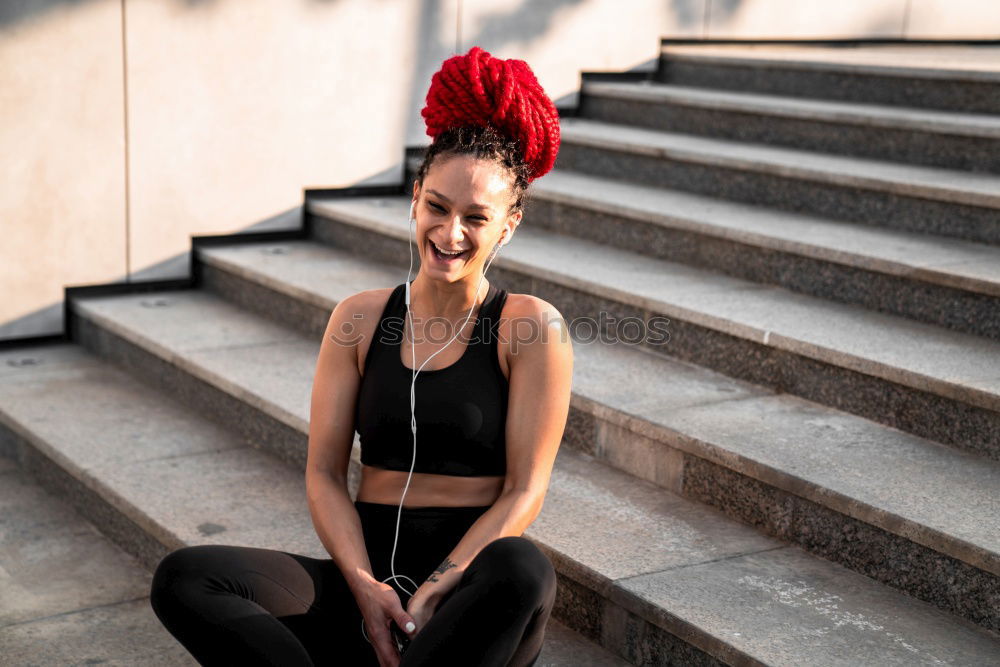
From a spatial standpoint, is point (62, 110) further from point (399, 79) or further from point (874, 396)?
point (874, 396)

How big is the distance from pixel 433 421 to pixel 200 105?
3133 mm

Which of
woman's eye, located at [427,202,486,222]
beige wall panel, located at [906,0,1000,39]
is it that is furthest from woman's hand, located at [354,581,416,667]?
beige wall panel, located at [906,0,1000,39]

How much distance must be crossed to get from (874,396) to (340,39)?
123 inches

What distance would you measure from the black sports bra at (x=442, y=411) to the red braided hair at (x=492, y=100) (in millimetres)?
390

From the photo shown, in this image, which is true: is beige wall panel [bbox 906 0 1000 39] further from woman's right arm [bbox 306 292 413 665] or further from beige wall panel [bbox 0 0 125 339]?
woman's right arm [bbox 306 292 413 665]

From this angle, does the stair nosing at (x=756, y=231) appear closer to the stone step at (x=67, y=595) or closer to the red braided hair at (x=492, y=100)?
the red braided hair at (x=492, y=100)

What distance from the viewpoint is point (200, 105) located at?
500 cm

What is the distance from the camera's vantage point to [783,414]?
10.4 ft

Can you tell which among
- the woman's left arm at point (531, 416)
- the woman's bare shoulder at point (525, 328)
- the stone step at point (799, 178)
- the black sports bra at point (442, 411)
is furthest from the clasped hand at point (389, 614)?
the stone step at point (799, 178)

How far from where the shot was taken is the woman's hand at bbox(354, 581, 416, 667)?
7.12 ft

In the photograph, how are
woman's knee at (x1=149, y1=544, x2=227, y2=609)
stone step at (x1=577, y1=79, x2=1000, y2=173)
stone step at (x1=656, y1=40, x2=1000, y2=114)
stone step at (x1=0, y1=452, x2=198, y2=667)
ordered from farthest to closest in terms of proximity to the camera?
stone step at (x1=656, y1=40, x2=1000, y2=114)
stone step at (x1=577, y1=79, x2=1000, y2=173)
stone step at (x1=0, y1=452, x2=198, y2=667)
woman's knee at (x1=149, y1=544, x2=227, y2=609)

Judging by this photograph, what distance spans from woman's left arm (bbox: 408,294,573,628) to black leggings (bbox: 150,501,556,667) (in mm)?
113

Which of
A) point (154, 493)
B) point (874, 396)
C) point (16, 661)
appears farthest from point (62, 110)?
point (874, 396)

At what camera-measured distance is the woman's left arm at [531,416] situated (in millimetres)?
2293
